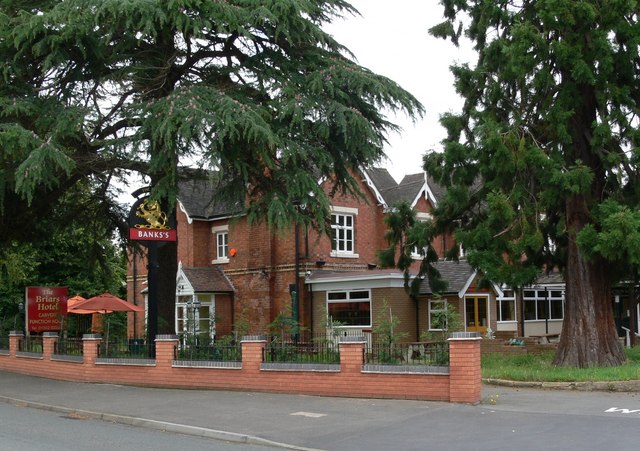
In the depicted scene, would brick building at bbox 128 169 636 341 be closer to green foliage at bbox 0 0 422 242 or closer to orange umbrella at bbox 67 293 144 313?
orange umbrella at bbox 67 293 144 313

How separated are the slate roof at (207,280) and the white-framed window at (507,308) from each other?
12520 millimetres

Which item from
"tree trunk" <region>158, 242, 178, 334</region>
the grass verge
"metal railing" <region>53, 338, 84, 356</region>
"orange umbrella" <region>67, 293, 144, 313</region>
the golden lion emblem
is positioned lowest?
the grass verge

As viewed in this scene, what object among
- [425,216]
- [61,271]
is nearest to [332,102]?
[425,216]

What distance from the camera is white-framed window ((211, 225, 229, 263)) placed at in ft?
120

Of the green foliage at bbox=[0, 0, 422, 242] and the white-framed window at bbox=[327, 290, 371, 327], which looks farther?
the white-framed window at bbox=[327, 290, 371, 327]

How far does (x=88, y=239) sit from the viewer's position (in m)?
30.2

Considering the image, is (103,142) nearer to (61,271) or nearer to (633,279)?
(633,279)

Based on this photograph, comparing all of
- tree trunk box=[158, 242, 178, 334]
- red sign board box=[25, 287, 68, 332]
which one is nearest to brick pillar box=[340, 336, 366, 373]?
tree trunk box=[158, 242, 178, 334]

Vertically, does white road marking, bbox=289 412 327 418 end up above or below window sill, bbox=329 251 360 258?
below

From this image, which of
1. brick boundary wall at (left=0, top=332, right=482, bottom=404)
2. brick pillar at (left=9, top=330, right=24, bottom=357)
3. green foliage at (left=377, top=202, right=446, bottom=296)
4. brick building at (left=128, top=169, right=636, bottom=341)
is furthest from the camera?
brick building at (left=128, top=169, right=636, bottom=341)

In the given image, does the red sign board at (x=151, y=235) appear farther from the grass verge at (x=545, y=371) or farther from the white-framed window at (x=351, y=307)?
the white-framed window at (x=351, y=307)

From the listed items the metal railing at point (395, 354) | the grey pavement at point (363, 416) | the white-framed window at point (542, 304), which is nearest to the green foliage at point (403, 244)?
the grey pavement at point (363, 416)

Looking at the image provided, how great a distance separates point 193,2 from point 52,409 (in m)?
10.0

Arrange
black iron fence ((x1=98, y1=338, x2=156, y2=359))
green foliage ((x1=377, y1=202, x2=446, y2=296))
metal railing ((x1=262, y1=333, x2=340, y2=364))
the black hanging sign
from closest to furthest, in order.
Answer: metal railing ((x1=262, y1=333, x2=340, y2=364)) → the black hanging sign → black iron fence ((x1=98, y1=338, x2=156, y2=359)) → green foliage ((x1=377, y1=202, x2=446, y2=296))
